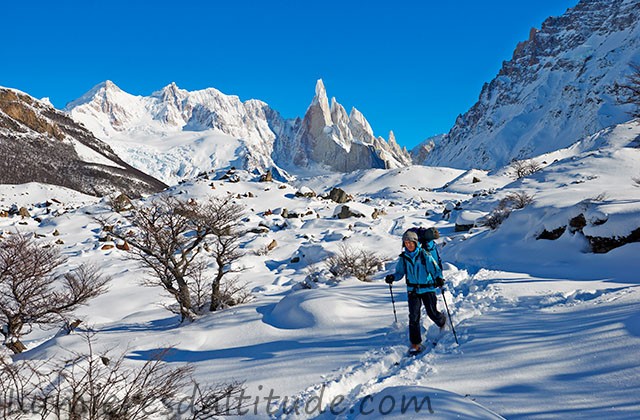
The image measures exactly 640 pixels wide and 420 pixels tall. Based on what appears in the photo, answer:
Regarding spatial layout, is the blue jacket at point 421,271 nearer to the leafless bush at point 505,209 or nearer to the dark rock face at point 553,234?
the dark rock face at point 553,234

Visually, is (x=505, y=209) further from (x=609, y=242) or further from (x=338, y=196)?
(x=338, y=196)

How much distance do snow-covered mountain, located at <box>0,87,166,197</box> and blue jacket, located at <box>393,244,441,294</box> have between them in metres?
79.3

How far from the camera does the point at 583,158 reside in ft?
107

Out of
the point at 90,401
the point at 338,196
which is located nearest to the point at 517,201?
the point at 90,401

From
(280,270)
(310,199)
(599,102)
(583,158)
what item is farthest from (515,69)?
(280,270)

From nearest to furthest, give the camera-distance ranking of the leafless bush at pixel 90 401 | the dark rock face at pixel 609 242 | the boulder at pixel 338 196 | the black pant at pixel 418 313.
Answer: the leafless bush at pixel 90 401
the black pant at pixel 418 313
the dark rock face at pixel 609 242
the boulder at pixel 338 196

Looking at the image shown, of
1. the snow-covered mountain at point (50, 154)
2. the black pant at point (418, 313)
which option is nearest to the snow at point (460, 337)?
the black pant at point (418, 313)

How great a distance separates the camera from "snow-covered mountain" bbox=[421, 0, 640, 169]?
11300cm

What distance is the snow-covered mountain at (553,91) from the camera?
4449 inches

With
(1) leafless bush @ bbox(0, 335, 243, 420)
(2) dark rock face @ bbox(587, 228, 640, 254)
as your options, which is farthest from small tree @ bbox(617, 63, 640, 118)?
(1) leafless bush @ bbox(0, 335, 243, 420)

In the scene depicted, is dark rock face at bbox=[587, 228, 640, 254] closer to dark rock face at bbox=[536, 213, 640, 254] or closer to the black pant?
dark rock face at bbox=[536, 213, 640, 254]

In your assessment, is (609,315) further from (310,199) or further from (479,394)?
(310,199)

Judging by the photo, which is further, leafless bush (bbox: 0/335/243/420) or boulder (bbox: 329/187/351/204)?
boulder (bbox: 329/187/351/204)

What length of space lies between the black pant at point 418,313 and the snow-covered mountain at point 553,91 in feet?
378
